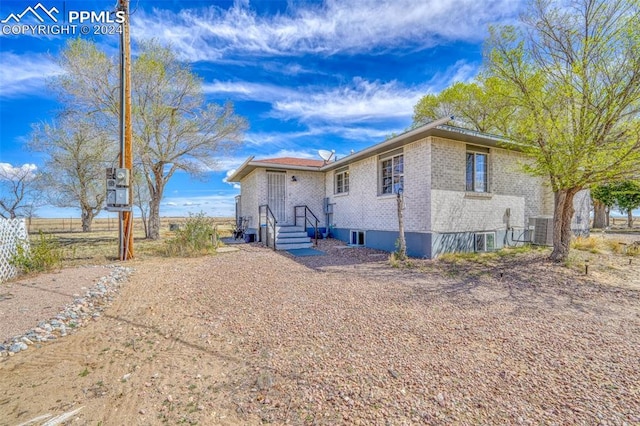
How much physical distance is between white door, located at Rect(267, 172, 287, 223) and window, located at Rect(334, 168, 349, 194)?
2.45 metres

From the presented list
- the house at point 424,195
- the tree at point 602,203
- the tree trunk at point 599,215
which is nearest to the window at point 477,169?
the house at point 424,195

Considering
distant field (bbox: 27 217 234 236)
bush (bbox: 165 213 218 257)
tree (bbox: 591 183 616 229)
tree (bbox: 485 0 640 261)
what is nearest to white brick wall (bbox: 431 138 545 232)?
tree (bbox: 485 0 640 261)

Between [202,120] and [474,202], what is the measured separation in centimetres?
1265

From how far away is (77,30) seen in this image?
9.68m

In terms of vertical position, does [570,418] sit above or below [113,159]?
below

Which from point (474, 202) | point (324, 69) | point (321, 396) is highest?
point (324, 69)

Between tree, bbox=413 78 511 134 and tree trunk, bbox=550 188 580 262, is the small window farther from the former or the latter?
tree, bbox=413 78 511 134

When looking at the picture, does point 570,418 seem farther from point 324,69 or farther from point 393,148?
point 324,69

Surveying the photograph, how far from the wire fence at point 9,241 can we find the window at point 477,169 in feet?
40.1

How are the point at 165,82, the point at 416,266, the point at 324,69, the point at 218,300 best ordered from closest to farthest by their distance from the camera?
the point at 218,300 < the point at 416,266 < the point at 324,69 < the point at 165,82

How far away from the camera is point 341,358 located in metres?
2.97

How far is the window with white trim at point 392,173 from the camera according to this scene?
9.79 m

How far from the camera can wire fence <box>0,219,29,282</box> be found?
19.9 ft

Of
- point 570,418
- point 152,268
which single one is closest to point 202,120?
point 152,268
